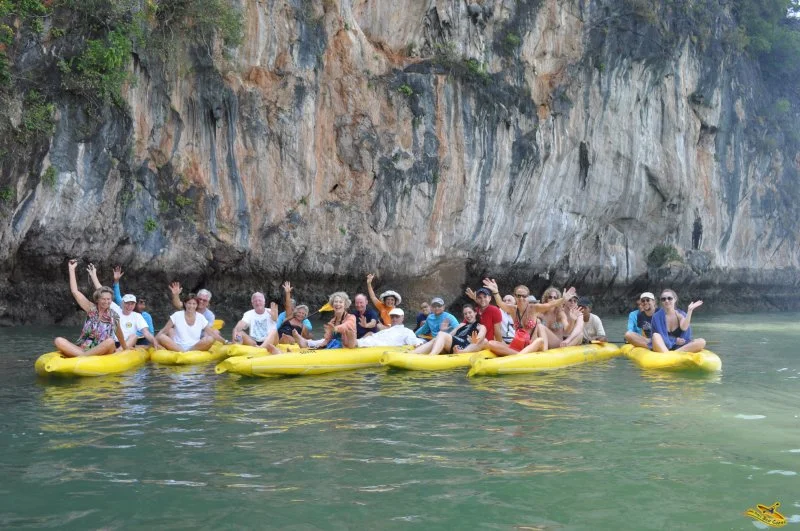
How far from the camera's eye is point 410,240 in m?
20.9

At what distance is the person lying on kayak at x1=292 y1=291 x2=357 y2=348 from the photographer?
9.70 metres

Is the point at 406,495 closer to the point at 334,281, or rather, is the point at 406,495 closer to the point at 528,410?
the point at 528,410

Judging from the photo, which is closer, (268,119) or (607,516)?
(607,516)

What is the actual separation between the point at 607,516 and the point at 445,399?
142 inches

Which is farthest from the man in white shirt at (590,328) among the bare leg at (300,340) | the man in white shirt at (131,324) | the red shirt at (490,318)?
the man in white shirt at (131,324)

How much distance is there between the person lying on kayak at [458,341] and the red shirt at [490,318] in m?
0.09

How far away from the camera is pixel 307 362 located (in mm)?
9422

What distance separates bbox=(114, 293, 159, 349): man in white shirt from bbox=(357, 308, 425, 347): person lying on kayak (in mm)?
2919

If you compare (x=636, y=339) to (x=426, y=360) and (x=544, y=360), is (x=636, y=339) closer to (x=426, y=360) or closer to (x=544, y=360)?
(x=544, y=360)

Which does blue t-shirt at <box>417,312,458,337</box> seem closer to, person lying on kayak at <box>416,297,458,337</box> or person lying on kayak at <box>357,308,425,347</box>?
person lying on kayak at <box>416,297,458,337</box>

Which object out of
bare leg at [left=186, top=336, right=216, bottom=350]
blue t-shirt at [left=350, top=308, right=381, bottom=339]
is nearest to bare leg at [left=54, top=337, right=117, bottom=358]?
bare leg at [left=186, top=336, right=216, bottom=350]

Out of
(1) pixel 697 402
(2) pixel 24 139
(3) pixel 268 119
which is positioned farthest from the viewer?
(3) pixel 268 119

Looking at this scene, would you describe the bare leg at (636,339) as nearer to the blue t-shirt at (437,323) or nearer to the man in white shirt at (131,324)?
the blue t-shirt at (437,323)

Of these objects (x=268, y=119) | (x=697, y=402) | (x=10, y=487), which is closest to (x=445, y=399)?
(x=697, y=402)
